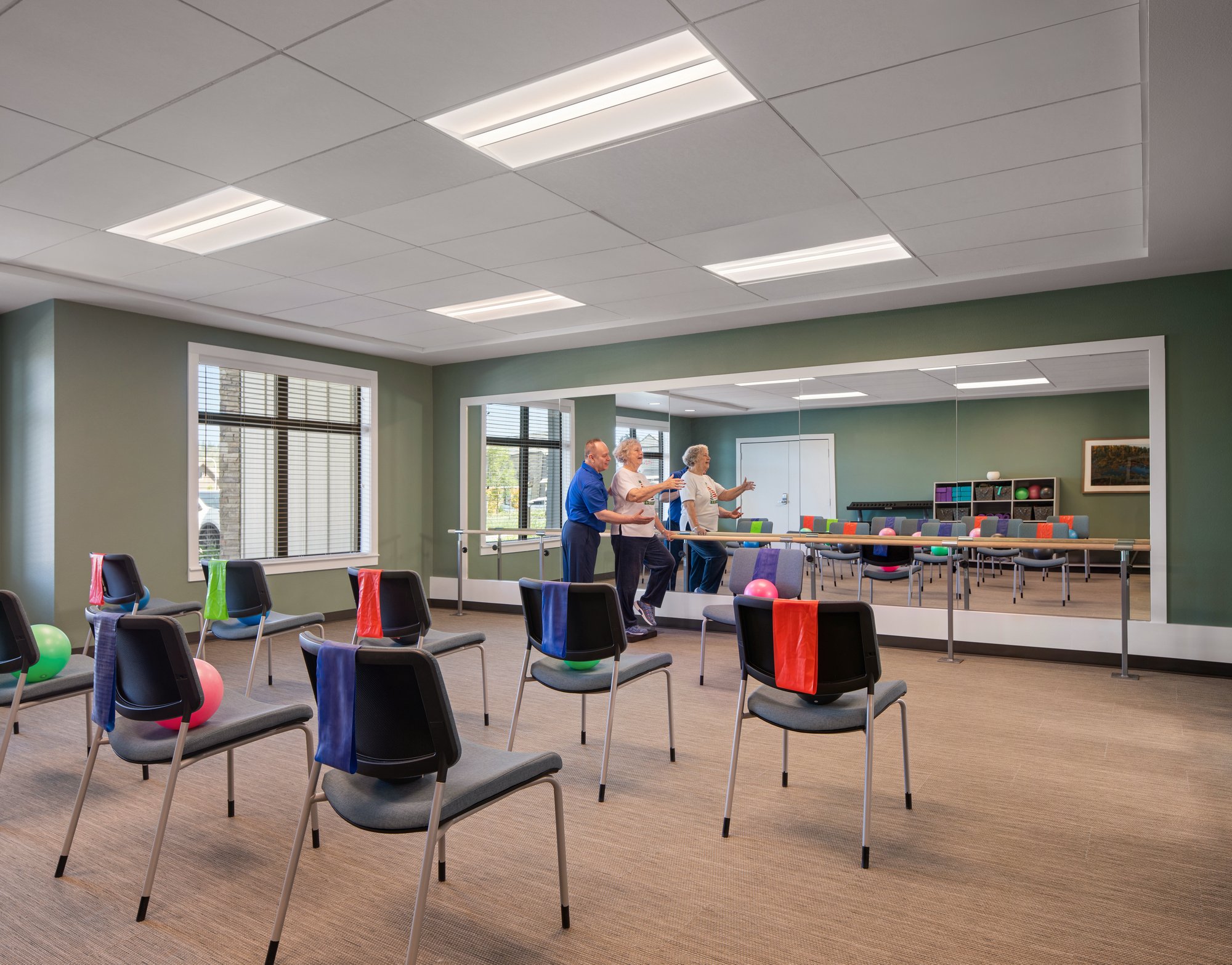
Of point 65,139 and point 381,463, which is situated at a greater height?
point 65,139

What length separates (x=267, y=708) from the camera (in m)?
2.82

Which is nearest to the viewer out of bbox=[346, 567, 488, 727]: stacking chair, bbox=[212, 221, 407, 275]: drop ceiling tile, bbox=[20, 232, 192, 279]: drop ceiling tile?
bbox=[346, 567, 488, 727]: stacking chair

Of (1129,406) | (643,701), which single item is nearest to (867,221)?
(1129,406)

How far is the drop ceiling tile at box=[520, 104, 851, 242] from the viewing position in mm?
3342

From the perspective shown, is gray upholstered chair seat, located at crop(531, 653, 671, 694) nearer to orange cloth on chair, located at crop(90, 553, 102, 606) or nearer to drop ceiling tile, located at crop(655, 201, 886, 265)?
drop ceiling tile, located at crop(655, 201, 886, 265)

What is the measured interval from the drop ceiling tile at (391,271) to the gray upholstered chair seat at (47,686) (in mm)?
2890

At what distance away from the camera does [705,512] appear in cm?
709

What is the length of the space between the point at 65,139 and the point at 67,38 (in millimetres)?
924

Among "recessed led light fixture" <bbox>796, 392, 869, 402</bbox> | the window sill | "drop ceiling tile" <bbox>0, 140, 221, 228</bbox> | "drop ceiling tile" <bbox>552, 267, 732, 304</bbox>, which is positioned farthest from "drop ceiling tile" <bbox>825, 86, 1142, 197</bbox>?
the window sill

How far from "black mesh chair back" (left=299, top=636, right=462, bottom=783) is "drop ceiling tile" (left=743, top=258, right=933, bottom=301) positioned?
171 inches

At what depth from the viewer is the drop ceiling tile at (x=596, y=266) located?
5.01 m

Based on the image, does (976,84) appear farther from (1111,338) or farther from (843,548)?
(843,548)

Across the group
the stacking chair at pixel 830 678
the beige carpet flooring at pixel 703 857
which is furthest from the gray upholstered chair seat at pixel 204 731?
the stacking chair at pixel 830 678

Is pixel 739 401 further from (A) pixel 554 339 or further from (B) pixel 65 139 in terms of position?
(B) pixel 65 139
